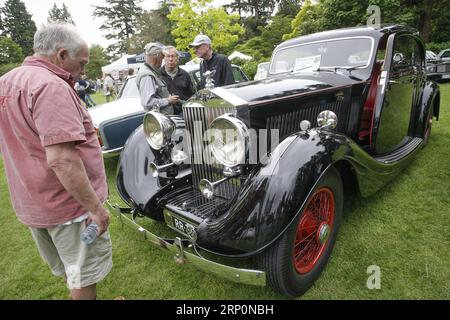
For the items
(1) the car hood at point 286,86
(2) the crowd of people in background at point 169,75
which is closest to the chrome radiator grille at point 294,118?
(1) the car hood at point 286,86

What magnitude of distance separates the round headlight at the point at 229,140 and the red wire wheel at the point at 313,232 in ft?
1.99

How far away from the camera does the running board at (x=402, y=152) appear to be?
10.2 ft

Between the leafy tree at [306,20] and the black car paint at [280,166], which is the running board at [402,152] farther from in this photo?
the leafy tree at [306,20]

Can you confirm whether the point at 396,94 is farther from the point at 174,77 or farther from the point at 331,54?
the point at 174,77

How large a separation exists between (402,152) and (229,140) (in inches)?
101

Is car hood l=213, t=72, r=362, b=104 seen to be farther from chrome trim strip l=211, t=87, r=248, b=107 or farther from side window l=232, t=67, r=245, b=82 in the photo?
side window l=232, t=67, r=245, b=82

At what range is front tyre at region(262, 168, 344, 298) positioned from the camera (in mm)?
1851

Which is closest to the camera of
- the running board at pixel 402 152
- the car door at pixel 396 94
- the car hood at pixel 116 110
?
the running board at pixel 402 152

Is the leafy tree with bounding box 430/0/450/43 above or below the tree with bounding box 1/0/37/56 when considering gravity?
below

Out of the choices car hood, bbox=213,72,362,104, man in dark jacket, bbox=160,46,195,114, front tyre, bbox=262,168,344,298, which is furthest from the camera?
man in dark jacket, bbox=160,46,195,114

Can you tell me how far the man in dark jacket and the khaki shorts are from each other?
2.41 m

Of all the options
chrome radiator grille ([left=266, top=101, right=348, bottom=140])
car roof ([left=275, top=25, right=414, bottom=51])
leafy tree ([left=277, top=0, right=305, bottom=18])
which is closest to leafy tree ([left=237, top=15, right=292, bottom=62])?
leafy tree ([left=277, top=0, right=305, bottom=18])

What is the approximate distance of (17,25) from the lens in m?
43.3
